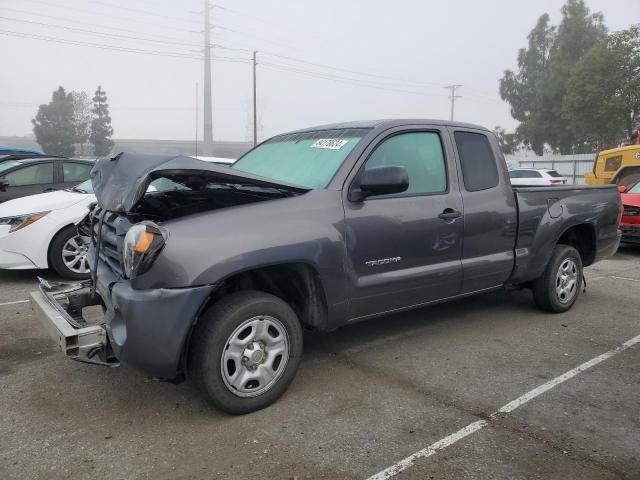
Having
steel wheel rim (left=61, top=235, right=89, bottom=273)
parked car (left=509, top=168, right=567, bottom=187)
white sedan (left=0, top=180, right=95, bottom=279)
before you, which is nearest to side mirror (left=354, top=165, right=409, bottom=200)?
white sedan (left=0, top=180, right=95, bottom=279)

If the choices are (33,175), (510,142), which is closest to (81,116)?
(510,142)

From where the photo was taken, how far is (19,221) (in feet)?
20.5

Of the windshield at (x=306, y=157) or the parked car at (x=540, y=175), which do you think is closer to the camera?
the windshield at (x=306, y=157)

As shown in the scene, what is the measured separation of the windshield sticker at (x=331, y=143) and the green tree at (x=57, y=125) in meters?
66.4

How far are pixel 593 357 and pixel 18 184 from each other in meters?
8.47

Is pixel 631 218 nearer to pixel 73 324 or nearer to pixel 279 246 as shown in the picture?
pixel 279 246

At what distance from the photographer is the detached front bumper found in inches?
111

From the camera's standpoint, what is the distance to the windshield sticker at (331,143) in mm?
3883

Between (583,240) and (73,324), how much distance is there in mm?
5055

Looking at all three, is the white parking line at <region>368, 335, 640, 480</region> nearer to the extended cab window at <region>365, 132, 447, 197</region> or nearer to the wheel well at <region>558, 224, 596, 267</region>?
the wheel well at <region>558, 224, 596, 267</region>

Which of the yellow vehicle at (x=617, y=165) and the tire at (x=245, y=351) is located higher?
the yellow vehicle at (x=617, y=165)

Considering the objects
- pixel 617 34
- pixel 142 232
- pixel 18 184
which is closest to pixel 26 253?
pixel 18 184

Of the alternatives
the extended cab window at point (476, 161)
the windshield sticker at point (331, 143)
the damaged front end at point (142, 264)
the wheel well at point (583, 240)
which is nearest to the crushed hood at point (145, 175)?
the damaged front end at point (142, 264)

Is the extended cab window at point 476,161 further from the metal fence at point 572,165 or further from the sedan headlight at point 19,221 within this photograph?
the metal fence at point 572,165
